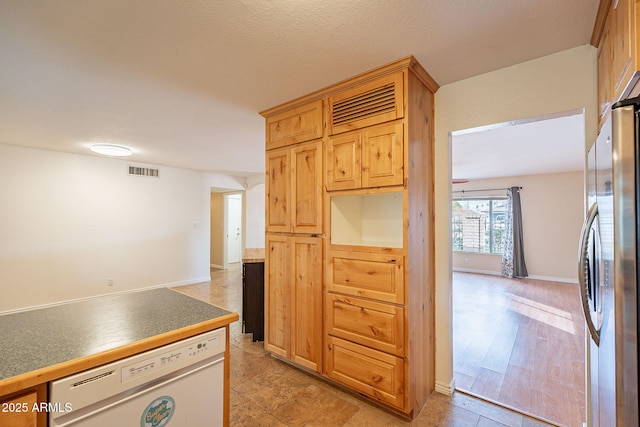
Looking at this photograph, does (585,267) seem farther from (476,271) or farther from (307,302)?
(476,271)

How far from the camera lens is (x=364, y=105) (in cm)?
208

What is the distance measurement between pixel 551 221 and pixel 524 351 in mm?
4940

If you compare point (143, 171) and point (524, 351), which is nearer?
point (524, 351)

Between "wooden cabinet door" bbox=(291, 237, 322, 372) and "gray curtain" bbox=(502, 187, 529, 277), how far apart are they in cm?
650

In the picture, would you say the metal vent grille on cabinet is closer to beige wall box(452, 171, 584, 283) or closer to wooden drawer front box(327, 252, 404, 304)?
wooden drawer front box(327, 252, 404, 304)

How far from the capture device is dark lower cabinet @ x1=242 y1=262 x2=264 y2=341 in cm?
321

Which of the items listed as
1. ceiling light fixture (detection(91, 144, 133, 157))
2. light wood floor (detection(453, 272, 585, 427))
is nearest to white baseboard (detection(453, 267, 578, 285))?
light wood floor (detection(453, 272, 585, 427))

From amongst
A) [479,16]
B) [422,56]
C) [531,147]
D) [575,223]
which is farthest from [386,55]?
[575,223]

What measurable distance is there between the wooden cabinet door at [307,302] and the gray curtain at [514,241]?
6.50 m

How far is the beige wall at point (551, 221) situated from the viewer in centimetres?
621

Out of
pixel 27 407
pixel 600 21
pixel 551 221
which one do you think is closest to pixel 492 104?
pixel 600 21

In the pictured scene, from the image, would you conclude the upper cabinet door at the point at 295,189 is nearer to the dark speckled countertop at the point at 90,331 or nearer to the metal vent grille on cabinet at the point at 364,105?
the metal vent grille on cabinet at the point at 364,105

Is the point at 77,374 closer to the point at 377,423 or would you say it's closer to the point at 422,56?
the point at 377,423

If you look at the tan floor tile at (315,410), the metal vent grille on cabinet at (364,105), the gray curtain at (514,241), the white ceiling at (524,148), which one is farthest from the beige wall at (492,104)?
the gray curtain at (514,241)
